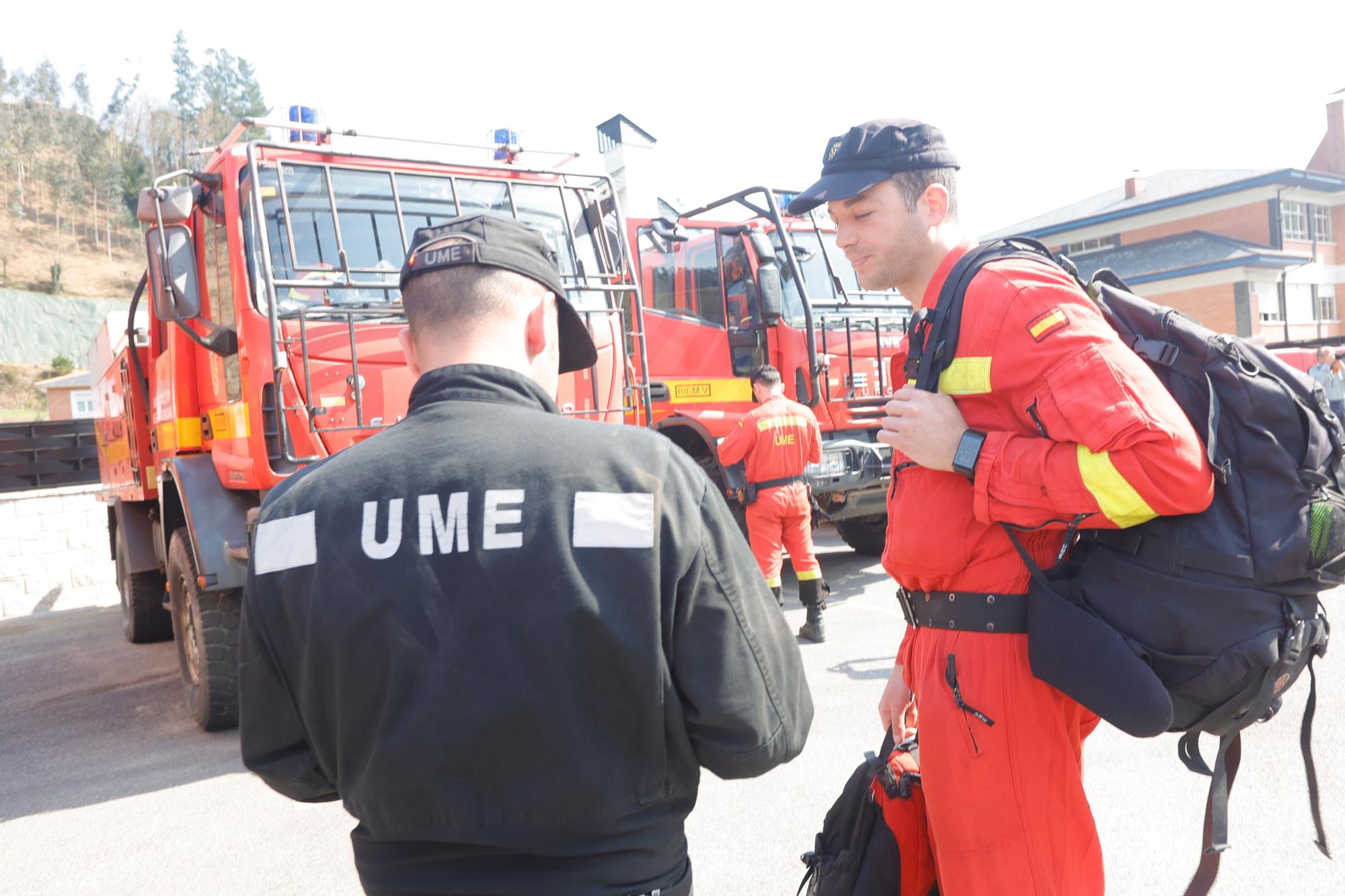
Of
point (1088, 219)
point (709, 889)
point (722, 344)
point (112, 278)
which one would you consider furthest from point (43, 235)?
point (709, 889)

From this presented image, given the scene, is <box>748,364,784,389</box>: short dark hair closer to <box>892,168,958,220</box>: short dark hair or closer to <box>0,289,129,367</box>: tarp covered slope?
<box>892,168,958,220</box>: short dark hair

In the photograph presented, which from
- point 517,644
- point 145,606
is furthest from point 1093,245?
point 517,644

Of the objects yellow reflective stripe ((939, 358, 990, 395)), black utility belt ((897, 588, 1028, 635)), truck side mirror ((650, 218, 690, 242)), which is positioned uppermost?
truck side mirror ((650, 218, 690, 242))

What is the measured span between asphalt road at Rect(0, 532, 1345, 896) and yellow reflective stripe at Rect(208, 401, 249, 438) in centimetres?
167

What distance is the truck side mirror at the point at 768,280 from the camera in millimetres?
7543

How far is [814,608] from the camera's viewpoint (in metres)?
6.36

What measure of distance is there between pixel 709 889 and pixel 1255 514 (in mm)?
2179

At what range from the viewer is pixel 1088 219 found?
3319cm

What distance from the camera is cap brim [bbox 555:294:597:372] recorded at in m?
1.63

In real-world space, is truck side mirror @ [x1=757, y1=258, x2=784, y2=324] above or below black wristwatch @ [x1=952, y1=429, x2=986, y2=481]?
above

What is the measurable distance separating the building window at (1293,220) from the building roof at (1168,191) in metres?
0.89

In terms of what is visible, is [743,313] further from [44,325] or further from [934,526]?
[44,325]

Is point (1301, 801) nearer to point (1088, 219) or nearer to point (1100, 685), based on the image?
point (1100, 685)

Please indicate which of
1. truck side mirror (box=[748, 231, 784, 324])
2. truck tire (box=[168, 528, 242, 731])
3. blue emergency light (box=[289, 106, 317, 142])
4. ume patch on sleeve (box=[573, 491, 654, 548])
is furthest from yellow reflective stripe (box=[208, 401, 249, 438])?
truck side mirror (box=[748, 231, 784, 324])
